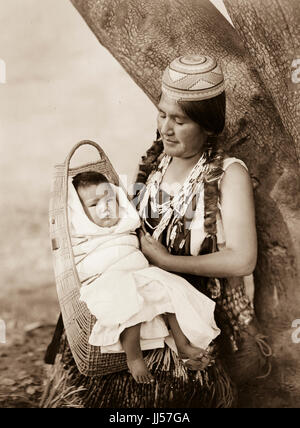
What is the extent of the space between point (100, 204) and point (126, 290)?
372 mm

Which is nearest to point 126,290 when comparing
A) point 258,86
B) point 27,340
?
point 27,340

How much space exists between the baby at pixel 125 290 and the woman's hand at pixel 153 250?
4 cm

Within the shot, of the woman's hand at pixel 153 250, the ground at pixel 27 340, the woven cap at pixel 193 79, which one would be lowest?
the ground at pixel 27 340

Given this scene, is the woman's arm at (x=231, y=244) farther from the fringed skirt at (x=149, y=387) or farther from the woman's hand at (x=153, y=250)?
the fringed skirt at (x=149, y=387)

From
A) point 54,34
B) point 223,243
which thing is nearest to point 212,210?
point 223,243

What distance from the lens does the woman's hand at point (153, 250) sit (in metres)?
2.95

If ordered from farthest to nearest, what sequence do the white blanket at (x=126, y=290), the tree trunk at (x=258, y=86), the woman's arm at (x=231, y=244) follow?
the tree trunk at (x=258, y=86), the woman's arm at (x=231, y=244), the white blanket at (x=126, y=290)

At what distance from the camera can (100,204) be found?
2.90 m

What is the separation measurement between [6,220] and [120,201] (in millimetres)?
542

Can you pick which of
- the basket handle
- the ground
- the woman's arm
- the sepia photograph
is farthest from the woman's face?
the ground

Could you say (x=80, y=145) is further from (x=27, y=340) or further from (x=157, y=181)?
(x=27, y=340)

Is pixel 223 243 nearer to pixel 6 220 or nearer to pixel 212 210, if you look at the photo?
pixel 212 210

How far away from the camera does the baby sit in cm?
282

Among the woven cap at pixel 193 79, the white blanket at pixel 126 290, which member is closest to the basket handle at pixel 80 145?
the white blanket at pixel 126 290
